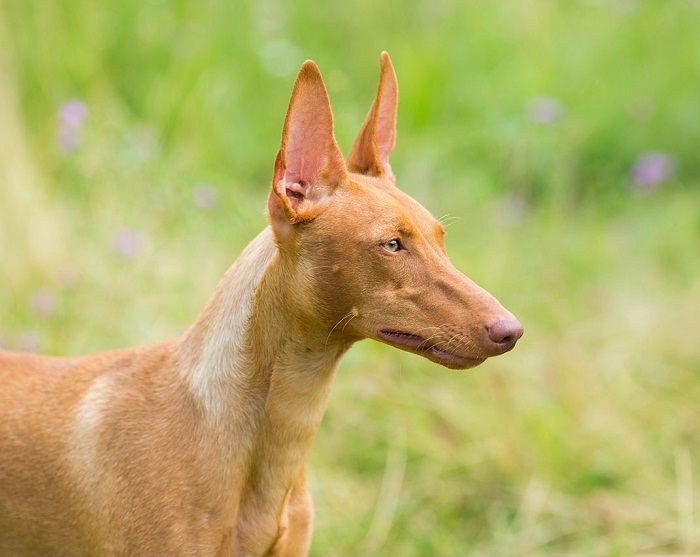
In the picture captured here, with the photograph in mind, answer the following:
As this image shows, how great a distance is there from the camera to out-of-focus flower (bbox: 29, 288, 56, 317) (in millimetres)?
4938

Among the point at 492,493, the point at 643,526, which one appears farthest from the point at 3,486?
the point at 643,526

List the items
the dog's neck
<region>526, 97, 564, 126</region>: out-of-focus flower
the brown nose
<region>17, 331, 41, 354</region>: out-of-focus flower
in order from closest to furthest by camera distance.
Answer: the brown nose
the dog's neck
<region>17, 331, 41, 354</region>: out-of-focus flower
<region>526, 97, 564, 126</region>: out-of-focus flower

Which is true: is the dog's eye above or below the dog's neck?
above

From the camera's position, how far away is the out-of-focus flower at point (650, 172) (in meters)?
6.90

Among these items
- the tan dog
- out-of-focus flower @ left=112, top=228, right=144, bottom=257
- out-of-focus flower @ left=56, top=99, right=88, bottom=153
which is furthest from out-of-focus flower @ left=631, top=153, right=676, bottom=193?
the tan dog

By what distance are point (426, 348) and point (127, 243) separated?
10.1ft

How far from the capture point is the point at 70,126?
18.8 ft

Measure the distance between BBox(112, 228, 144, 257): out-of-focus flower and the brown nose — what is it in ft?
10.5

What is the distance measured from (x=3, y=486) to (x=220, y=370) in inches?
27.7

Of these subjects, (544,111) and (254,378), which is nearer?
(254,378)

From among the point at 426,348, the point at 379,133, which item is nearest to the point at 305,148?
the point at 379,133

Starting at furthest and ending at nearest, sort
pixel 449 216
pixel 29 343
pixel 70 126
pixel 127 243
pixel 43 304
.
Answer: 1. pixel 70 126
2. pixel 127 243
3. pixel 43 304
4. pixel 29 343
5. pixel 449 216

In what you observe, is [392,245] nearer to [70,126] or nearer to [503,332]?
[503,332]

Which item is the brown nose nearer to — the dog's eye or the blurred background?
the dog's eye
